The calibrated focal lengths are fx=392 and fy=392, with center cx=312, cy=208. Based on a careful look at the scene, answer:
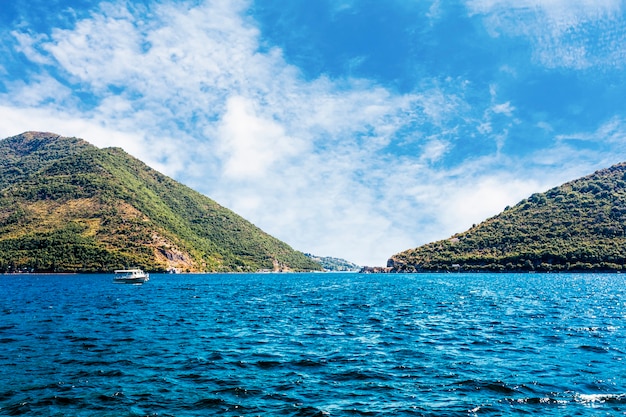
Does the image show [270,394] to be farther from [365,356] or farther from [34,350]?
[34,350]

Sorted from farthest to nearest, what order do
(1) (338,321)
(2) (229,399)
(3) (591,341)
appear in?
1. (1) (338,321)
2. (3) (591,341)
3. (2) (229,399)

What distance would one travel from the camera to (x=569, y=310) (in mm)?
61062

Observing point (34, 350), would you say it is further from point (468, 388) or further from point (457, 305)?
point (457, 305)

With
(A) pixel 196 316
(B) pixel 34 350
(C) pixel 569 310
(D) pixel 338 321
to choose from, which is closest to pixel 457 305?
(C) pixel 569 310

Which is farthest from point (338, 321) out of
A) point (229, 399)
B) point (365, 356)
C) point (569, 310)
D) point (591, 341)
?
point (569, 310)

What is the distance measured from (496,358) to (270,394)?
60.6 feet

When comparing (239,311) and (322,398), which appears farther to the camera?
(239,311)

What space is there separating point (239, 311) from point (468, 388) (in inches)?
1782

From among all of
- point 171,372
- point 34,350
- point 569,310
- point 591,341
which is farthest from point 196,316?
point 569,310

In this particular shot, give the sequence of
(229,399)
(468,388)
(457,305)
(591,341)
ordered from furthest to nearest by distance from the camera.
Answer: (457,305) → (591,341) → (468,388) → (229,399)

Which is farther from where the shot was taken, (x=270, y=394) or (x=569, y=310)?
(x=569, y=310)

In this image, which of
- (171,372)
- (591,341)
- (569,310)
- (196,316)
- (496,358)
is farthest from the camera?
(569,310)

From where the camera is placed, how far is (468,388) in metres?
22.9

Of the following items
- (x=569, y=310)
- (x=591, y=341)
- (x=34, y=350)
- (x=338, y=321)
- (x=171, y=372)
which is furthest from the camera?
(x=569, y=310)
